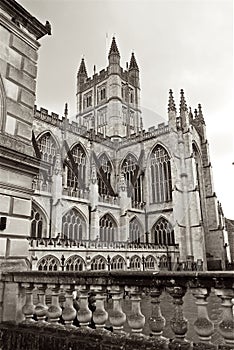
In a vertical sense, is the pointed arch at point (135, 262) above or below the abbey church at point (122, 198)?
below

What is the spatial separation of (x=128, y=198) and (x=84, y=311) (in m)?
28.0

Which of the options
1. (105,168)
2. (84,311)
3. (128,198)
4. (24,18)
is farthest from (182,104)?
(84,311)

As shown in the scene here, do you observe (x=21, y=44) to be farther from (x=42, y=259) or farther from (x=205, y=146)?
(x=205, y=146)

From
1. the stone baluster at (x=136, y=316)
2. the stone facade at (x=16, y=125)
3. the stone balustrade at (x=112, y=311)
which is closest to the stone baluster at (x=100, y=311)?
the stone balustrade at (x=112, y=311)

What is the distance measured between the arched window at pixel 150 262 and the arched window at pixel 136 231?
4.63 meters

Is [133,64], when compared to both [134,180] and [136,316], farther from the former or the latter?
[136,316]

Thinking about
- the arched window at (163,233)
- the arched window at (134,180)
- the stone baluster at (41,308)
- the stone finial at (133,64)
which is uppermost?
the stone finial at (133,64)

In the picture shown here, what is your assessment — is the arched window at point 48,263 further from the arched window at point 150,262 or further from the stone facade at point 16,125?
the stone facade at point 16,125

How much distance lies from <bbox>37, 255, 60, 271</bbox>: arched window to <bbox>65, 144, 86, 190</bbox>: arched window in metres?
10.4

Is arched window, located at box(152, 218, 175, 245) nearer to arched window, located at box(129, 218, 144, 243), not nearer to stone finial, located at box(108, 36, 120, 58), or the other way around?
arched window, located at box(129, 218, 144, 243)

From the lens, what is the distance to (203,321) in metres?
2.91

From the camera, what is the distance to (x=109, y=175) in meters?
37.0

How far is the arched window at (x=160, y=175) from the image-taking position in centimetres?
3338

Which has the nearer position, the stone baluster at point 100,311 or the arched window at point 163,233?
the stone baluster at point 100,311
